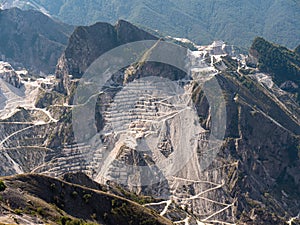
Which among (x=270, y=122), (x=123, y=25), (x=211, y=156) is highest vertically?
(x=123, y=25)

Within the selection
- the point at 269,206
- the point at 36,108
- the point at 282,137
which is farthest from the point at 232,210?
the point at 36,108

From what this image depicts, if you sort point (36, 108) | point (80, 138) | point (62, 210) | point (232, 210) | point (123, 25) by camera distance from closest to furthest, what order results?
point (62, 210)
point (232, 210)
point (80, 138)
point (36, 108)
point (123, 25)

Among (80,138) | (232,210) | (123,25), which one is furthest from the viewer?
(123,25)

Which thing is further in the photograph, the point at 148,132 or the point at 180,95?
the point at 180,95

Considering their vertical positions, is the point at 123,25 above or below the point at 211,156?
above

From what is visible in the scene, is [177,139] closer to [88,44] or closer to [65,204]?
[88,44]

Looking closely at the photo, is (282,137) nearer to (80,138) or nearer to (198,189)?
(198,189)
